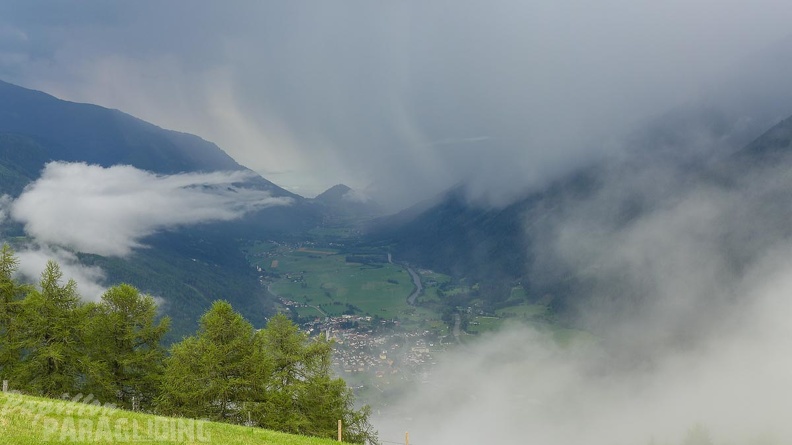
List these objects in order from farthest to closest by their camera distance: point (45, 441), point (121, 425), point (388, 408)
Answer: point (388, 408) → point (121, 425) → point (45, 441)

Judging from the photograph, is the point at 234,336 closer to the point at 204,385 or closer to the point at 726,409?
the point at 204,385

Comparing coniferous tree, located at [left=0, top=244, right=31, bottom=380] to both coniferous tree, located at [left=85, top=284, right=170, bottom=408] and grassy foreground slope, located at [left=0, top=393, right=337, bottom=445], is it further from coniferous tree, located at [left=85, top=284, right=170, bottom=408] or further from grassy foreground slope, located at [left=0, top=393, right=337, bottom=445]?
grassy foreground slope, located at [left=0, top=393, right=337, bottom=445]

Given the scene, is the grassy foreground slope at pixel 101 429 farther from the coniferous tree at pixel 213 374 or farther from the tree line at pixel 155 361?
the tree line at pixel 155 361

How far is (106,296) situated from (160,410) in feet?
36.2

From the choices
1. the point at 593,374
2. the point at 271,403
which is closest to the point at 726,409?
the point at 593,374

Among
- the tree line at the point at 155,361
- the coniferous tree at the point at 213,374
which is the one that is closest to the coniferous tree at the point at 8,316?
the tree line at the point at 155,361

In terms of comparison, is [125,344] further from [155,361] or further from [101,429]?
[101,429]

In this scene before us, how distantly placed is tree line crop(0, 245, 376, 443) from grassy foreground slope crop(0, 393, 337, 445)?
31.5ft

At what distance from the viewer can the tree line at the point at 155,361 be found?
106ft

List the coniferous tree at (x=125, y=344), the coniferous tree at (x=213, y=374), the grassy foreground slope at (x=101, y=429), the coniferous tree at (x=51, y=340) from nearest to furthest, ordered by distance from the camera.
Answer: the grassy foreground slope at (x=101, y=429) → the coniferous tree at (x=213, y=374) → the coniferous tree at (x=51, y=340) → the coniferous tree at (x=125, y=344)

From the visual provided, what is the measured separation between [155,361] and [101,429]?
19.9 meters

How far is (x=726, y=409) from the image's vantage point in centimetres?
15488

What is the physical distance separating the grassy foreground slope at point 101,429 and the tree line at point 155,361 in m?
9.60

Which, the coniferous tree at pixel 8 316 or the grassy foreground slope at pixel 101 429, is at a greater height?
the coniferous tree at pixel 8 316
